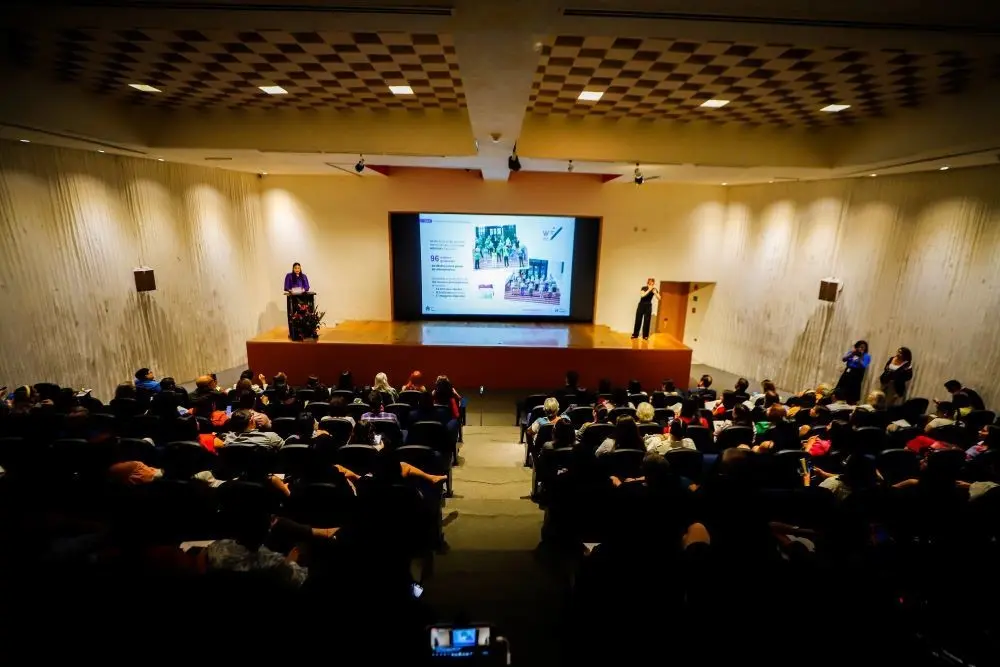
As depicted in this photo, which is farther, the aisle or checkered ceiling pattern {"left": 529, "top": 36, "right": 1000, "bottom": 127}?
checkered ceiling pattern {"left": 529, "top": 36, "right": 1000, "bottom": 127}

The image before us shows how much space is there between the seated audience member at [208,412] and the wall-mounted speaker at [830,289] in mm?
9358

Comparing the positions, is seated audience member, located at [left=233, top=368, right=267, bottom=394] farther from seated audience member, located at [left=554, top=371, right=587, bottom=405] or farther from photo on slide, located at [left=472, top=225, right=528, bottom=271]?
photo on slide, located at [left=472, top=225, right=528, bottom=271]

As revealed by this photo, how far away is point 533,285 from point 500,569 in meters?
7.91

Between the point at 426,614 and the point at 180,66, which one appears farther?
the point at 180,66

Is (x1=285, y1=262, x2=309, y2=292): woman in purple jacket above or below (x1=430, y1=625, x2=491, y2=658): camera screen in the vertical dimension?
above

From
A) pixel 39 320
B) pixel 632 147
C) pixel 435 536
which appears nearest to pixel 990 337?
pixel 632 147

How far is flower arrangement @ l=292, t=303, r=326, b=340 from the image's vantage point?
842 centimetres

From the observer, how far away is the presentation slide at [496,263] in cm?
1055

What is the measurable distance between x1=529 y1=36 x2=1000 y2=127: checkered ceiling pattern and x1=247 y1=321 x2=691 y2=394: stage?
155 inches

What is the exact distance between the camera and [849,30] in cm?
313

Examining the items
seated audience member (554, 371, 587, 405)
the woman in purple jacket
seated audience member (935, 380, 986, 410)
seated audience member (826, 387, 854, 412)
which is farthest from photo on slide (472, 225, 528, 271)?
seated audience member (935, 380, 986, 410)

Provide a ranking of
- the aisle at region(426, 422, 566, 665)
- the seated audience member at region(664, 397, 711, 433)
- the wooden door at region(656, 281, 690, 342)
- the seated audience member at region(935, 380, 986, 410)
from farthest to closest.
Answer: the wooden door at region(656, 281, 690, 342), the seated audience member at region(935, 380, 986, 410), the seated audience member at region(664, 397, 711, 433), the aisle at region(426, 422, 566, 665)

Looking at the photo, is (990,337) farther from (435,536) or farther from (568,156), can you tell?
(435,536)

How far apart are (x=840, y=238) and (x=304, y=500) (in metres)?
9.20
